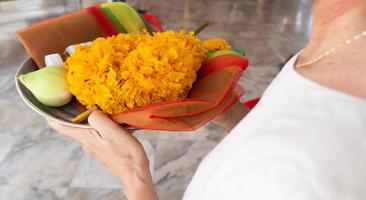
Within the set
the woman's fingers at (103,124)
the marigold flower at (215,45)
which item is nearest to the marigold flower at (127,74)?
the woman's fingers at (103,124)

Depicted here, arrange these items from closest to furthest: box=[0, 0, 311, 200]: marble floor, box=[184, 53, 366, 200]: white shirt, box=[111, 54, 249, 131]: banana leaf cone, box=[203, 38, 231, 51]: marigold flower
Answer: box=[184, 53, 366, 200]: white shirt, box=[111, 54, 249, 131]: banana leaf cone, box=[203, 38, 231, 51]: marigold flower, box=[0, 0, 311, 200]: marble floor

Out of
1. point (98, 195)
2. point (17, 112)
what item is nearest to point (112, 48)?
point (98, 195)

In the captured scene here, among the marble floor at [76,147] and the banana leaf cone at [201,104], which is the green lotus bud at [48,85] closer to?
the banana leaf cone at [201,104]

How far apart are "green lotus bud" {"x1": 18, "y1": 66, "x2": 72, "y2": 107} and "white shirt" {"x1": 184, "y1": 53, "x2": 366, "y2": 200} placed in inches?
11.9

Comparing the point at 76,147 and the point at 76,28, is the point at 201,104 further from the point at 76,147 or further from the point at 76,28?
the point at 76,147

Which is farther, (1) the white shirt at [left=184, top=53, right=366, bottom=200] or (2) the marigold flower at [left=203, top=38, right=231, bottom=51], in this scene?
(2) the marigold flower at [left=203, top=38, right=231, bottom=51]

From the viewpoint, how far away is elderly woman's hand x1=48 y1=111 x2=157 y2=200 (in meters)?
0.53

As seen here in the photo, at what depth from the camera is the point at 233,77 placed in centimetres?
59

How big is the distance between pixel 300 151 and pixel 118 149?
36cm

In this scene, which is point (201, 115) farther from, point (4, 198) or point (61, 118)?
point (4, 198)

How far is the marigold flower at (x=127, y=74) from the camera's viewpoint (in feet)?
1.69

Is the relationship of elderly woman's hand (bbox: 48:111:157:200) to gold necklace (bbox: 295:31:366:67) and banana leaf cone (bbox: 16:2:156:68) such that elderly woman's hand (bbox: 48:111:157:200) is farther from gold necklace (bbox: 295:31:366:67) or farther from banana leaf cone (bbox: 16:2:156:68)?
gold necklace (bbox: 295:31:366:67)

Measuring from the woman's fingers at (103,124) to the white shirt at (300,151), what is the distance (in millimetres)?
225

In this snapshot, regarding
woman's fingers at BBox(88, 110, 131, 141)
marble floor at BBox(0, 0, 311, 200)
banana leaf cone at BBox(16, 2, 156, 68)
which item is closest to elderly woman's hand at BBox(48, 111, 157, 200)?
woman's fingers at BBox(88, 110, 131, 141)
